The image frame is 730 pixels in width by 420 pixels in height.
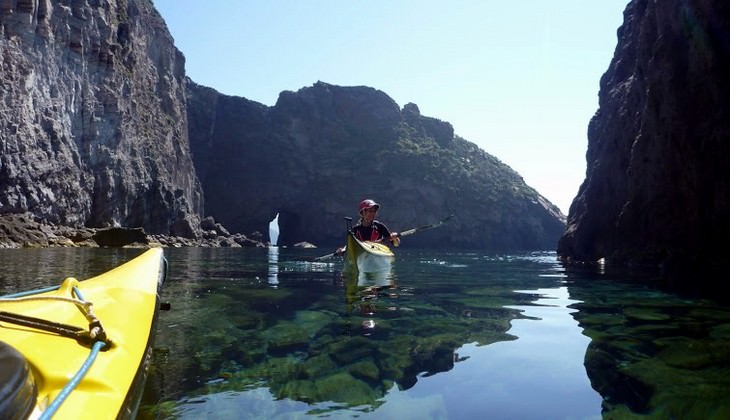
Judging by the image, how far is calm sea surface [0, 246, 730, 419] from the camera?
364 centimetres

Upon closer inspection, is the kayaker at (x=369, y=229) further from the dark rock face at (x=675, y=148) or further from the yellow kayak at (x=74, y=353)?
the yellow kayak at (x=74, y=353)

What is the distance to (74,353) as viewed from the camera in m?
2.65

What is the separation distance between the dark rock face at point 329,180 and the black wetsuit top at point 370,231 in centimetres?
8134

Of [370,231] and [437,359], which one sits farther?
[370,231]

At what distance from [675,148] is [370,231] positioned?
11.5 meters

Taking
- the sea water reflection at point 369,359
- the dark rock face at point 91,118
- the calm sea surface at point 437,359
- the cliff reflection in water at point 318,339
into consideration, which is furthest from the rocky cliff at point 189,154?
the calm sea surface at point 437,359

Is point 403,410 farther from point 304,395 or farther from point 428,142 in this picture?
point 428,142

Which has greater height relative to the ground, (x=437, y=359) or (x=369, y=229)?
(x=369, y=229)

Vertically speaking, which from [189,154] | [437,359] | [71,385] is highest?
[189,154]

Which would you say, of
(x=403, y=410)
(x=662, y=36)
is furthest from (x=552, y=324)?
(x=662, y=36)

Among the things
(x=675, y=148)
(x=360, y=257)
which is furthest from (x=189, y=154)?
(x=675, y=148)

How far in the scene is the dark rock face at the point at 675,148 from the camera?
14164 millimetres

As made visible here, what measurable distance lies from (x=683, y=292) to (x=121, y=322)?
11.2 metres

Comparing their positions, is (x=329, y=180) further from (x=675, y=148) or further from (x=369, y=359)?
(x=369, y=359)
